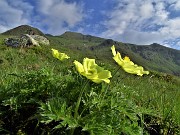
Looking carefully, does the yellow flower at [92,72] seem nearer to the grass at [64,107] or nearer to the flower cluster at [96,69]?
the flower cluster at [96,69]

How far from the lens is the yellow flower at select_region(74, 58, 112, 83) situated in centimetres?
322

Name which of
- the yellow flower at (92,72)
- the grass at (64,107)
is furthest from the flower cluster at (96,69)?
the grass at (64,107)

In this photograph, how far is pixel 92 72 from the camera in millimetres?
3387

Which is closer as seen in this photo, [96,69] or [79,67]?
[79,67]

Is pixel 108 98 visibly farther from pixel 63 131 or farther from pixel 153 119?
pixel 153 119

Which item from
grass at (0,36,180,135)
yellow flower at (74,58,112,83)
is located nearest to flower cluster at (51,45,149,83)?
yellow flower at (74,58,112,83)

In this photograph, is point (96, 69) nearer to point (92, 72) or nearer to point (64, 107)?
point (92, 72)

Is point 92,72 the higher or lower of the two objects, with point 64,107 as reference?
higher

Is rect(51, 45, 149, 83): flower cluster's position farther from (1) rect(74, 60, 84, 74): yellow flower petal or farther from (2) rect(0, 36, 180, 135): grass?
(2) rect(0, 36, 180, 135): grass

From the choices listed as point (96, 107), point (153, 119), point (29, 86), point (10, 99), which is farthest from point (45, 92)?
point (153, 119)

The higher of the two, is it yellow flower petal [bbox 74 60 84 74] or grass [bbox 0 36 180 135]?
yellow flower petal [bbox 74 60 84 74]

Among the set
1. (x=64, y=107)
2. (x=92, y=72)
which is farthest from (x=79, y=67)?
(x=64, y=107)

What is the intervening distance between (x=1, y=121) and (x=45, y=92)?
0.68 meters

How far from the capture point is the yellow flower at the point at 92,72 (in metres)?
3.22
